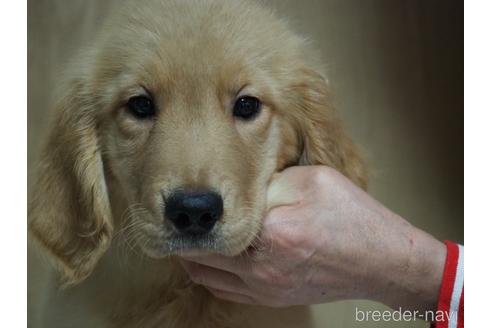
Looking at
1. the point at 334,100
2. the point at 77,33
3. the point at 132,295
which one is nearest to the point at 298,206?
the point at 334,100

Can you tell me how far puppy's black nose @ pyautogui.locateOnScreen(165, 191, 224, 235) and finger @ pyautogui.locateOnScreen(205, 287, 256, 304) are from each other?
374 millimetres

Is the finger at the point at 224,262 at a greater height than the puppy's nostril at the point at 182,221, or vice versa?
the puppy's nostril at the point at 182,221

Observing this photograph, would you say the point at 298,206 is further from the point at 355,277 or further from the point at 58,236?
the point at 58,236

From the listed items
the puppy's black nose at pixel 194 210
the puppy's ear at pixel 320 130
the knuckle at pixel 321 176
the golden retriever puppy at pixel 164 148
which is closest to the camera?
the puppy's black nose at pixel 194 210

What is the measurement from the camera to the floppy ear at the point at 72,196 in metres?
1.72

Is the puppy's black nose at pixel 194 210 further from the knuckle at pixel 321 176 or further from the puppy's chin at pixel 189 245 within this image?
the knuckle at pixel 321 176

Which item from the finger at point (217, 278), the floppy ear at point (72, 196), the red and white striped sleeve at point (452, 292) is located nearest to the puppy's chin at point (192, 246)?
the finger at point (217, 278)

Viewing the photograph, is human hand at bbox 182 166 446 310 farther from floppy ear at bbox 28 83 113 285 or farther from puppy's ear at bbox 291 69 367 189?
floppy ear at bbox 28 83 113 285

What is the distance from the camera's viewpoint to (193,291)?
1.80 meters

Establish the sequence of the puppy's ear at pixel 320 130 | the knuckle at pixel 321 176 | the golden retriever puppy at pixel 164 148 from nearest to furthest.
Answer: the golden retriever puppy at pixel 164 148 → the knuckle at pixel 321 176 → the puppy's ear at pixel 320 130

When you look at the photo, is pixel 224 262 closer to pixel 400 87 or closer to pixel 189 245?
pixel 189 245

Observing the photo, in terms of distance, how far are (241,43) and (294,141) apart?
0.33 metres

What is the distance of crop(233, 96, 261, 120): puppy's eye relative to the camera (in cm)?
167

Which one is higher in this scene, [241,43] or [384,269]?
[241,43]
